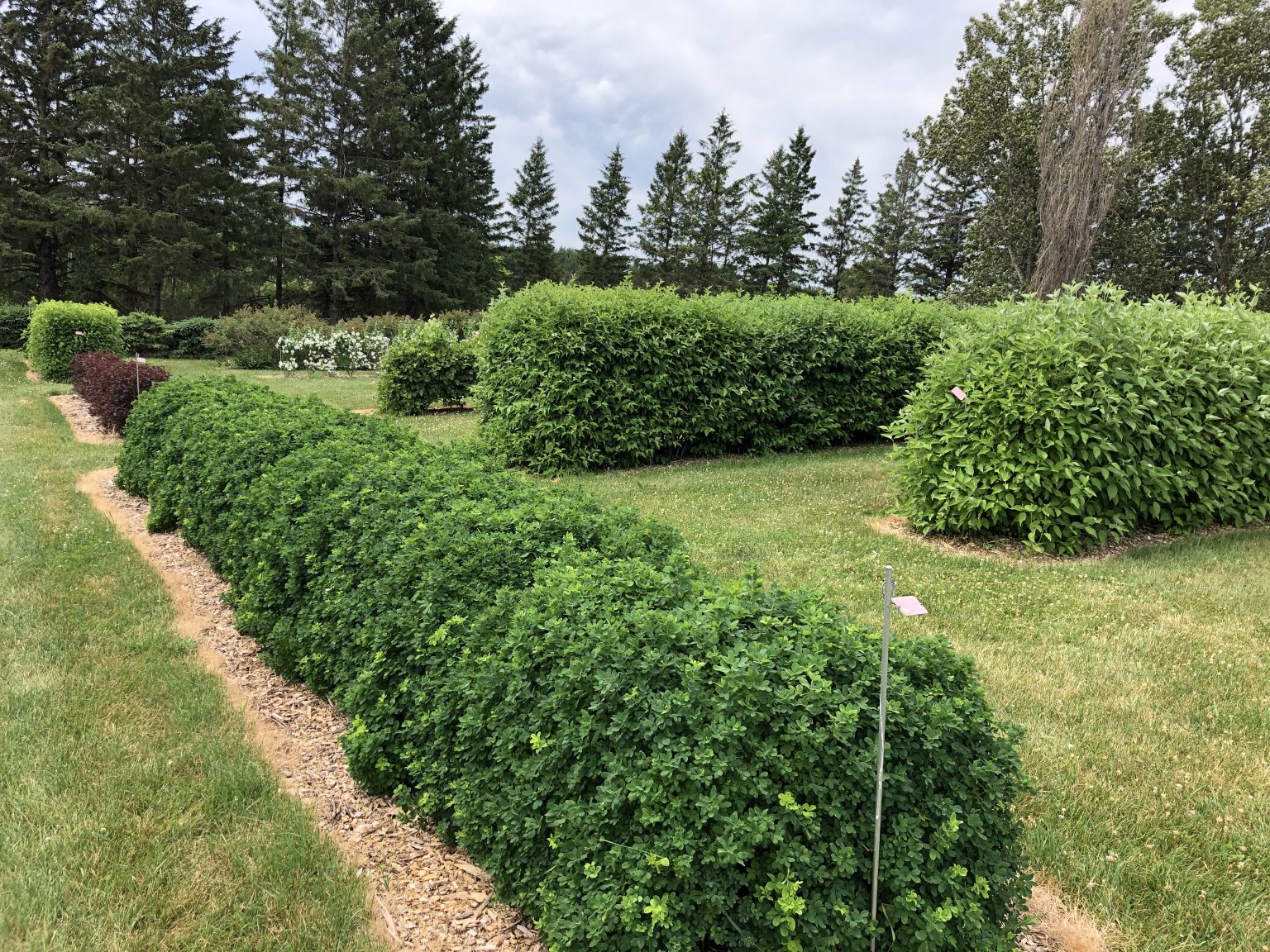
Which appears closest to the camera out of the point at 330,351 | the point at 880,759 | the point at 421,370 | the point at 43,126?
the point at 880,759

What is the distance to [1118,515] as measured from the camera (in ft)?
19.0

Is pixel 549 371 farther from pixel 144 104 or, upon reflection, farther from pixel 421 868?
pixel 144 104

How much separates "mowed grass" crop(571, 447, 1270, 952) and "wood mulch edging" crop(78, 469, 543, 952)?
1878mm

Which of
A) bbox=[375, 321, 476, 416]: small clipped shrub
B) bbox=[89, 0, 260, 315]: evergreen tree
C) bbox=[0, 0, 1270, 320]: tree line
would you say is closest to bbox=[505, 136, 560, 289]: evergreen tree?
bbox=[0, 0, 1270, 320]: tree line

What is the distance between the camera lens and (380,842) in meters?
2.45

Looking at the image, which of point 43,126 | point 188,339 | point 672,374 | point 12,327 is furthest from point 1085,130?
point 43,126

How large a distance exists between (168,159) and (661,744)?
3580 cm

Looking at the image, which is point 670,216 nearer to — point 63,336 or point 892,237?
point 892,237

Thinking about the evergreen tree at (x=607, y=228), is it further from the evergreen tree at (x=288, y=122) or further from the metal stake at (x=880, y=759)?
the metal stake at (x=880, y=759)

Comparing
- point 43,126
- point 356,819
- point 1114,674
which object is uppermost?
point 43,126

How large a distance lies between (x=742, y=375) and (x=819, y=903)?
8.13 meters

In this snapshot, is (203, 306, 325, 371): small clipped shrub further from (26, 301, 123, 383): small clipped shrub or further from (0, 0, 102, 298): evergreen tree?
(0, 0, 102, 298): evergreen tree

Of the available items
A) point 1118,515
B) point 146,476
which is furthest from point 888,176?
point 146,476

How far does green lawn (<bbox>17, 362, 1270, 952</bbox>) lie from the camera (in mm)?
2295
